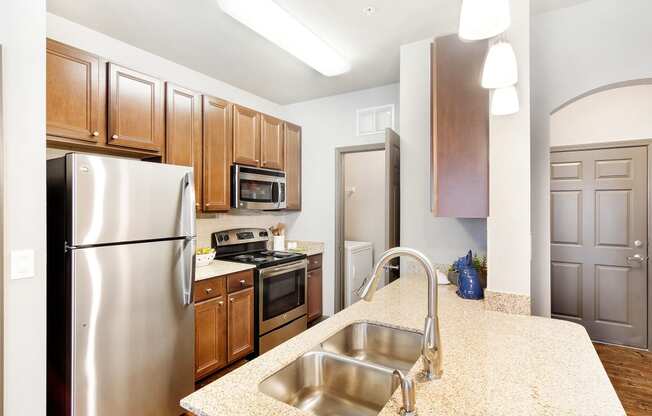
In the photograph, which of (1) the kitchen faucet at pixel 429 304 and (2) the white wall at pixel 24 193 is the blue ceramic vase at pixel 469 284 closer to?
(1) the kitchen faucet at pixel 429 304

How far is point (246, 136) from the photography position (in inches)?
121

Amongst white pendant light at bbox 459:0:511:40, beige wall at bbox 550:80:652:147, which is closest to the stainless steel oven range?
white pendant light at bbox 459:0:511:40

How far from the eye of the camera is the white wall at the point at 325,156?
350 centimetres

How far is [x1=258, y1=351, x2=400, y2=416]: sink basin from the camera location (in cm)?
103

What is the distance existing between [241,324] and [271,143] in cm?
185

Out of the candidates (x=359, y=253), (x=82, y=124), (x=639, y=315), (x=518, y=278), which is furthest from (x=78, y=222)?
(x=639, y=315)

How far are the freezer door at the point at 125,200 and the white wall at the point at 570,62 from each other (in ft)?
7.81

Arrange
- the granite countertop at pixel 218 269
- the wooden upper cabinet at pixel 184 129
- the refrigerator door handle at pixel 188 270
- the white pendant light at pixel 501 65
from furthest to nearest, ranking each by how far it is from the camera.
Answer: the wooden upper cabinet at pixel 184 129, the granite countertop at pixel 218 269, the refrigerator door handle at pixel 188 270, the white pendant light at pixel 501 65

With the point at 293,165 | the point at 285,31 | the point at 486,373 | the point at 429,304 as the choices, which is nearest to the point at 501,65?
the point at 429,304

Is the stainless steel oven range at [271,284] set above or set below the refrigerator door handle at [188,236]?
below

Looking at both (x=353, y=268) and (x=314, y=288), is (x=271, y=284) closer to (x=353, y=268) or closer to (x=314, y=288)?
(x=314, y=288)

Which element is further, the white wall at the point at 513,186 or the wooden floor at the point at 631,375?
the wooden floor at the point at 631,375

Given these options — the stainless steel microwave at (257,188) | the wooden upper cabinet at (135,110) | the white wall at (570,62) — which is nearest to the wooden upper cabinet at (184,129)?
the wooden upper cabinet at (135,110)

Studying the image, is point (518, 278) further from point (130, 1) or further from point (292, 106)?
point (292, 106)
